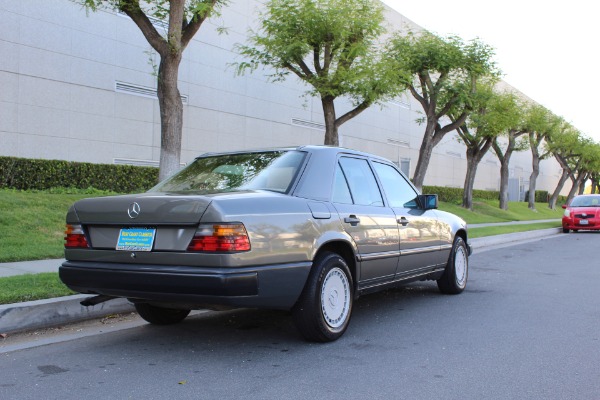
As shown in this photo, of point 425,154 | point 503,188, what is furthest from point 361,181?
point 503,188

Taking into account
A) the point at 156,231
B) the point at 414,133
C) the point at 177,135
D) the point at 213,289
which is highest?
the point at 414,133

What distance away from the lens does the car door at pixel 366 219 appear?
16.8ft

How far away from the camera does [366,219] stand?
5.30m

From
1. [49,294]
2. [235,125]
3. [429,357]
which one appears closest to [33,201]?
[49,294]

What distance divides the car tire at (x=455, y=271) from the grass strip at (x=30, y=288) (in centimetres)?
441

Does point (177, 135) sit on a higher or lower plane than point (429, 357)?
higher

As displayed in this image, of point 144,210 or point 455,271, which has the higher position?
point 144,210

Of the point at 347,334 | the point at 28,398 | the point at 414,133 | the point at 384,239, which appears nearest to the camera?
the point at 28,398

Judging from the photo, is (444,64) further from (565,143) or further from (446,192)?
(565,143)

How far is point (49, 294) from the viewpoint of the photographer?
18.6ft

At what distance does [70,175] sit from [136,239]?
1149 centimetres

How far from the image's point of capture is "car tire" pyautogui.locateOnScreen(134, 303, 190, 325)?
17.5ft

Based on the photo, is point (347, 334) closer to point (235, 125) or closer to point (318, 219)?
point (318, 219)

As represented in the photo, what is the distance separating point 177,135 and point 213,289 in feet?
22.8
